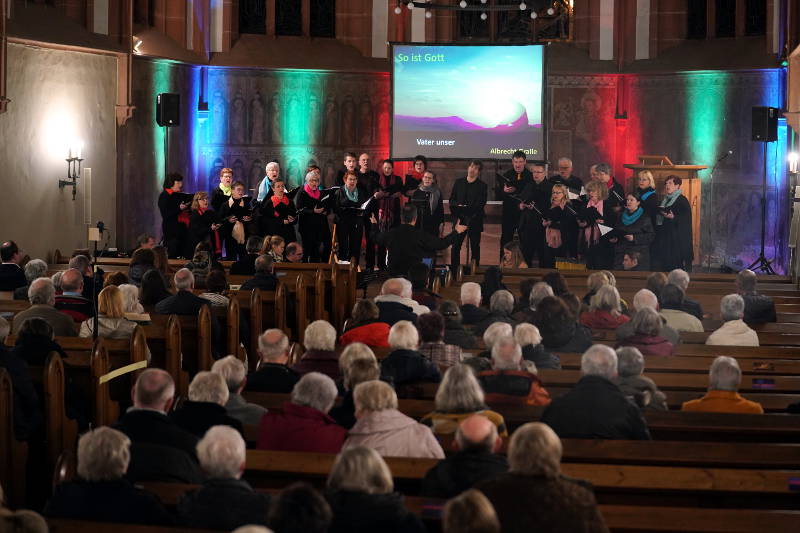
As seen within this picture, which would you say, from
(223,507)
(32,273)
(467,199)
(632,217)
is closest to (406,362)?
(223,507)

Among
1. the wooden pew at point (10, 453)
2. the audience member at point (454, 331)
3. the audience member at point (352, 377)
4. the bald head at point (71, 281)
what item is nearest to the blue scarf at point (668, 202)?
the audience member at point (454, 331)

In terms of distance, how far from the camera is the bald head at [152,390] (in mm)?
5242

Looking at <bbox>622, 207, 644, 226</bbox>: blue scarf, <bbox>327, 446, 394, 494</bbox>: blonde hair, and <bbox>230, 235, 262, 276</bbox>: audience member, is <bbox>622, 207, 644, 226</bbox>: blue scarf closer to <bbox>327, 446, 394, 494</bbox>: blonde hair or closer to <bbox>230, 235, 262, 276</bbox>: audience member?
<bbox>230, 235, 262, 276</bbox>: audience member

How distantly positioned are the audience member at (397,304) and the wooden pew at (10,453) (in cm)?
311

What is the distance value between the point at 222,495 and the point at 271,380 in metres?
2.48

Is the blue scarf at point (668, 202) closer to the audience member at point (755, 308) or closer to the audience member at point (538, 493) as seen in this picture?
the audience member at point (755, 308)

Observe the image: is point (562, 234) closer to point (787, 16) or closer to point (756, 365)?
point (787, 16)

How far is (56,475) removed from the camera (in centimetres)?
455

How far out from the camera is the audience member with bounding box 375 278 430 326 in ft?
29.4

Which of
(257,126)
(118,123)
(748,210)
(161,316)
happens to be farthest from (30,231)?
(748,210)

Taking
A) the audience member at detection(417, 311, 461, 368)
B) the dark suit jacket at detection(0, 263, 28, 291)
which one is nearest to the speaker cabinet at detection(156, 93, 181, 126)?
the dark suit jacket at detection(0, 263, 28, 291)

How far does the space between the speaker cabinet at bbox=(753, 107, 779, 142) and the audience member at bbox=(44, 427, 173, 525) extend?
1296cm

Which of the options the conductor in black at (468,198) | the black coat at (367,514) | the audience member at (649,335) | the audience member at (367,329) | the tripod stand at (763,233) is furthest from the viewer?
the tripod stand at (763,233)

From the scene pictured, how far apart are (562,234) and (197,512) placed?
34.7ft
